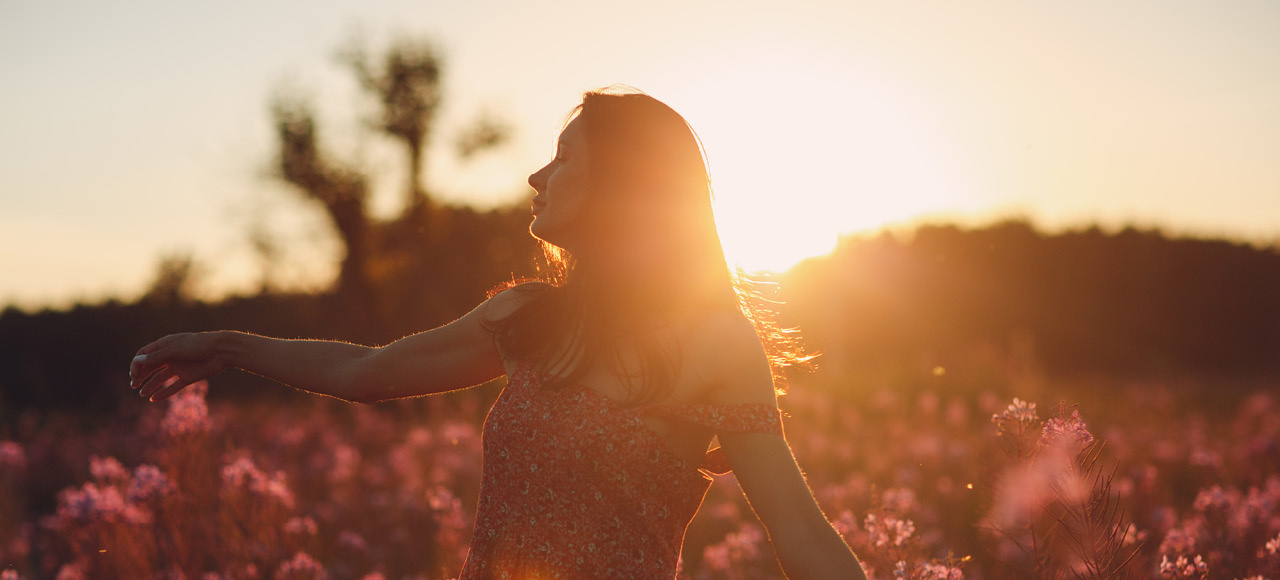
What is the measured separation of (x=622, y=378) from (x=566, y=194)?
20.5 inches

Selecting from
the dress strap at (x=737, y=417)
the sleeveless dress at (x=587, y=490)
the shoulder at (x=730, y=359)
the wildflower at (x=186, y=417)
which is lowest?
the wildflower at (x=186, y=417)

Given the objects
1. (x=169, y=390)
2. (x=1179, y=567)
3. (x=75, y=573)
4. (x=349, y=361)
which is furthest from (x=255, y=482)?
(x=1179, y=567)

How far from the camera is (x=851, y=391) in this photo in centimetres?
1278

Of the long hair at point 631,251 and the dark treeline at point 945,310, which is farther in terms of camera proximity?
the dark treeline at point 945,310

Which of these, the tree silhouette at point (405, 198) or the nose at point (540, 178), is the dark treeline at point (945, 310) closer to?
the tree silhouette at point (405, 198)

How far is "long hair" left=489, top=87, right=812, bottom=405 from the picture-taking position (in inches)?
82.6

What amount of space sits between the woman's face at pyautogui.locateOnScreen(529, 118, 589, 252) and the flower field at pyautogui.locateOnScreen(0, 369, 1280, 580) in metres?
0.78

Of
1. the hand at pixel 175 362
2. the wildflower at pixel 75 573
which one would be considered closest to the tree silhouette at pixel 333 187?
the wildflower at pixel 75 573

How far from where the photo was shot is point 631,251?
2.15 m

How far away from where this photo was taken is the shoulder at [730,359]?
1903mm

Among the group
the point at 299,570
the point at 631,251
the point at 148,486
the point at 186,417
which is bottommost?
the point at 299,570

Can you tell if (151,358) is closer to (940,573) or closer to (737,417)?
(737,417)

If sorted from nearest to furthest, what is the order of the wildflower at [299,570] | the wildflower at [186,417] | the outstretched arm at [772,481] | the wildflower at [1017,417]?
the outstretched arm at [772,481]
the wildflower at [1017,417]
the wildflower at [299,570]
the wildflower at [186,417]

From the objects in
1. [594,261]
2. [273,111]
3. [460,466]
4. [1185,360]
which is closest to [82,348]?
[273,111]
